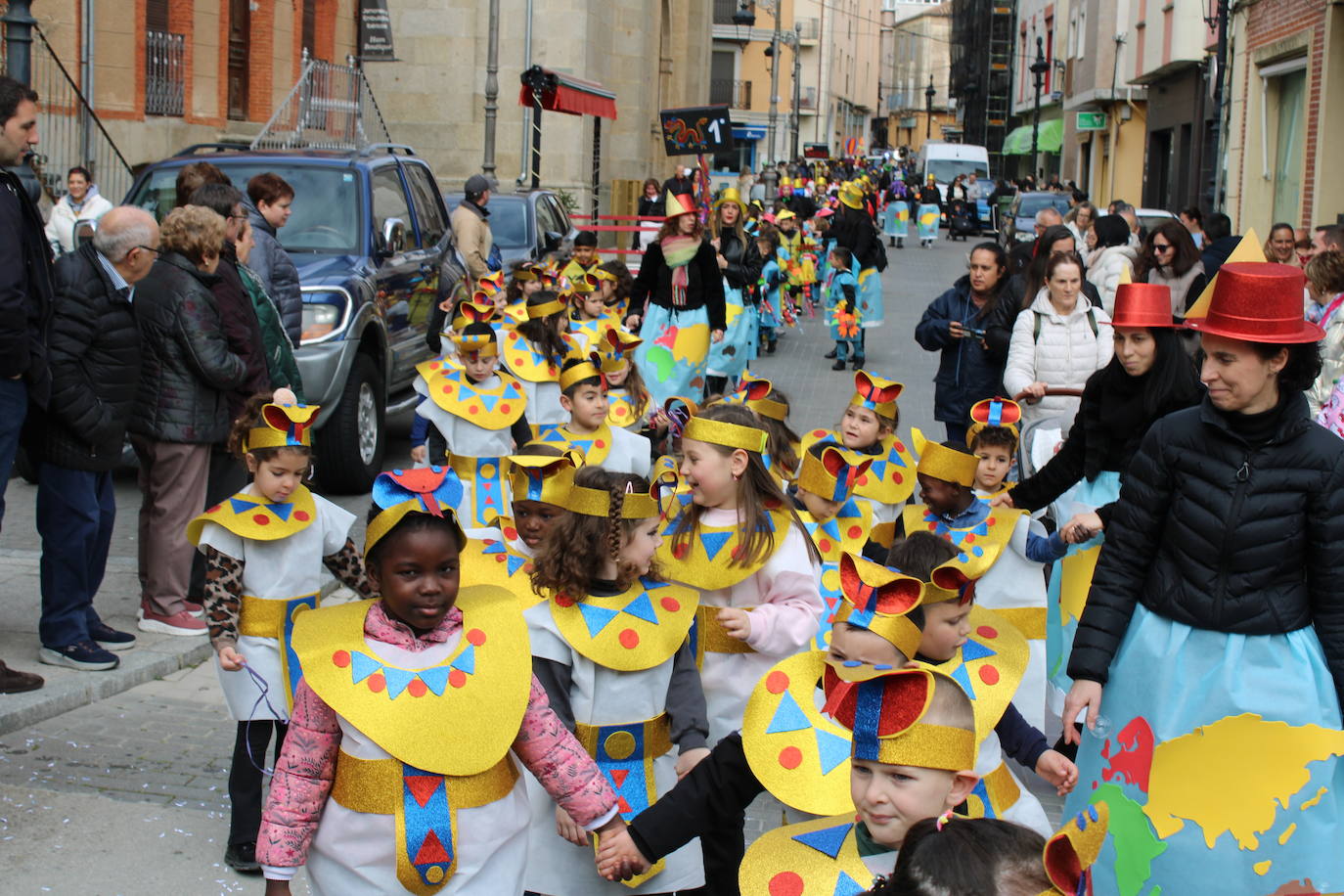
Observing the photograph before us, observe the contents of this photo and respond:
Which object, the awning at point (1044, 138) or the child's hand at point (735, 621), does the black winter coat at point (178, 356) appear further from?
the awning at point (1044, 138)

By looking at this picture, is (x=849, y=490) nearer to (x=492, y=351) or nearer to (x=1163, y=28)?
(x=492, y=351)

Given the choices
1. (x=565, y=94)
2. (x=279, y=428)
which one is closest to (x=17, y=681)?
(x=279, y=428)

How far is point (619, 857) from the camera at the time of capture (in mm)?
3479

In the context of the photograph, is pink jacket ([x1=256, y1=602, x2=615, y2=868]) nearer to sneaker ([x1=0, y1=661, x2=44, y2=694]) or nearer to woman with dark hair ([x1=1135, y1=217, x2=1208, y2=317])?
sneaker ([x1=0, y1=661, x2=44, y2=694])

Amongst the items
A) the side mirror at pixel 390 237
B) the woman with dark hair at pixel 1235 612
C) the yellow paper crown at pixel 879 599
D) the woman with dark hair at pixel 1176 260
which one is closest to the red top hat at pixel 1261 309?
the woman with dark hair at pixel 1235 612

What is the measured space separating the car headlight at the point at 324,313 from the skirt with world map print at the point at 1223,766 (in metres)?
7.04

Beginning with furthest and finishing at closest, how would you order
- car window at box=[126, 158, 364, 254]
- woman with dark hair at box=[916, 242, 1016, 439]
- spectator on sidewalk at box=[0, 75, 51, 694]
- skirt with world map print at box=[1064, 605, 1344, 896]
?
car window at box=[126, 158, 364, 254]
woman with dark hair at box=[916, 242, 1016, 439]
spectator on sidewalk at box=[0, 75, 51, 694]
skirt with world map print at box=[1064, 605, 1344, 896]

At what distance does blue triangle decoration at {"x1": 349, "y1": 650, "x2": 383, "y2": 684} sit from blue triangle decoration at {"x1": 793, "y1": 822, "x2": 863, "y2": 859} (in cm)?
96

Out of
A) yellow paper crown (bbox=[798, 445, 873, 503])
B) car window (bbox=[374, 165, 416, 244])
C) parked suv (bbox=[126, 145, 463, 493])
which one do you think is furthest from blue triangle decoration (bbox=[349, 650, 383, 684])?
car window (bbox=[374, 165, 416, 244])

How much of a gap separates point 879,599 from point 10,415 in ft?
13.5

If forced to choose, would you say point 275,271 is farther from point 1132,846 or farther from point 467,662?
point 1132,846

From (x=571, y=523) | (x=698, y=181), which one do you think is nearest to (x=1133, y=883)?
(x=571, y=523)

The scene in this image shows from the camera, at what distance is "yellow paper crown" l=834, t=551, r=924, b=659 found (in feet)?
10.8

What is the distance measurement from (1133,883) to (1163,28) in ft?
112
